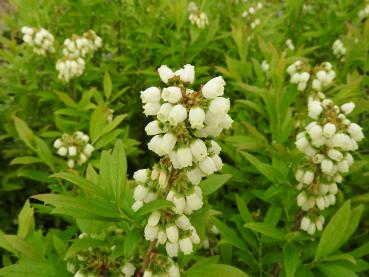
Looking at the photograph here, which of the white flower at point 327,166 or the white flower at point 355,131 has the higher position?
the white flower at point 355,131

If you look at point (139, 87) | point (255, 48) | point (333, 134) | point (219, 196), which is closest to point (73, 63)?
point (139, 87)

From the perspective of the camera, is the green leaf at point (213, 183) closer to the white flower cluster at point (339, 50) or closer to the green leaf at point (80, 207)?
the green leaf at point (80, 207)

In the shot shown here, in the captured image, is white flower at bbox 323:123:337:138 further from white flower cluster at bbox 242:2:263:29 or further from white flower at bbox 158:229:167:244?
white flower cluster at bbox 242:2:263:29

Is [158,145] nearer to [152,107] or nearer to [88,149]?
[152,107]

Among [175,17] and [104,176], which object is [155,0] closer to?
[175,17]

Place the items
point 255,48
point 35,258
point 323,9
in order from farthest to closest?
point 323,9 < point 255,48 < point 35,258

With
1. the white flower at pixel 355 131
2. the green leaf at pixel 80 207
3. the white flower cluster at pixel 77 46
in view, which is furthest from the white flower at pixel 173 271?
the white flower cluster at pixel 77 46

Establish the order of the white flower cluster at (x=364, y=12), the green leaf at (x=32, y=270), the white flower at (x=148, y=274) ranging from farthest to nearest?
the white flower cluster at (x=364, y=12) → the green leaf at (x=32, y=270) → the white flower at (x=148, y=274)
